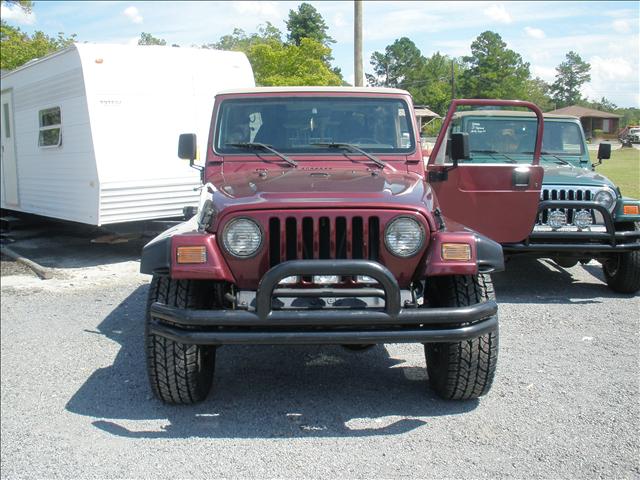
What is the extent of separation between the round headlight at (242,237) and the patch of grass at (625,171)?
4075 mm

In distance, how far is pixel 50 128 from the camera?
1025cm

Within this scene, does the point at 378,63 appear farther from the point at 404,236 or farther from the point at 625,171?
the point at 404,236

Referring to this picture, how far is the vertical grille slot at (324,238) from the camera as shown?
12.2 feet

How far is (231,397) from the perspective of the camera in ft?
14.0

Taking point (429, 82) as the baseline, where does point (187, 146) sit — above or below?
below

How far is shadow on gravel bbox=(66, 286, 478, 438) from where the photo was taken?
382 cm

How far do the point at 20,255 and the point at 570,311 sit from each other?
26.1 ft

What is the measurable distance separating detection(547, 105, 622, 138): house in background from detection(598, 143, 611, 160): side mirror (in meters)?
0.12

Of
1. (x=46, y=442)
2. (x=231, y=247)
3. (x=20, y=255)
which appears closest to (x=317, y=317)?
(x=231, y=247)

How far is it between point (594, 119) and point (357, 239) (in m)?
5.45

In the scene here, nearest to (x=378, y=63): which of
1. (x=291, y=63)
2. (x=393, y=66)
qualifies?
(x=393, y=66)

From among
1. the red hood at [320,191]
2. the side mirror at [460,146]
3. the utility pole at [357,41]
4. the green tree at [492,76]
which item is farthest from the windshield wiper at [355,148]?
the green tree at [492,76]

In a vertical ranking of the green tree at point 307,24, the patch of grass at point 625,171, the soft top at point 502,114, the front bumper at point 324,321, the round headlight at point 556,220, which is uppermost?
the green tree at point 307,24

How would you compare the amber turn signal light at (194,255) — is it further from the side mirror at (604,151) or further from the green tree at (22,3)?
the green tree at (22,3)
